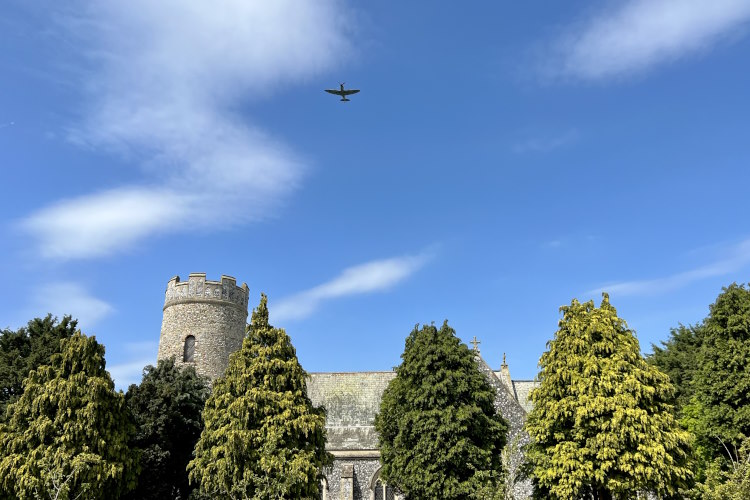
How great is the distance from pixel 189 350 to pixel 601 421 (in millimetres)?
23124

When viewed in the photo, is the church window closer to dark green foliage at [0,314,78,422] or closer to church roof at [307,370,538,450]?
church roof at [307,370,538,450]

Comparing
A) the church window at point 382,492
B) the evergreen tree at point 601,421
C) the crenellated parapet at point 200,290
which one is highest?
the crenellated parapet at point 200,290

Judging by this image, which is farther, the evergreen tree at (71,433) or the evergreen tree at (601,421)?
the evergreen tree at (601,421)

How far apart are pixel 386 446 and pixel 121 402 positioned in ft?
35.3

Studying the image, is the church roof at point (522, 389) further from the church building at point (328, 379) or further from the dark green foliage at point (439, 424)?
the dark green foliage at point (439, 424)

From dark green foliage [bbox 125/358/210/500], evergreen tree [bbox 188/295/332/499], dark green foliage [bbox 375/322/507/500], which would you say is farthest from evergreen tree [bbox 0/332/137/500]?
dark green foliage [bbox 375/322/507/500]

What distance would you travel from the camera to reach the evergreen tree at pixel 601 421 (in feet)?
66.2

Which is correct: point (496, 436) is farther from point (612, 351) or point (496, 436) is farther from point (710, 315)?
point (710, 315)

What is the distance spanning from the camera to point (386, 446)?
25625mm

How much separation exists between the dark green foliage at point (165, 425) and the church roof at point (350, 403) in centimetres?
836

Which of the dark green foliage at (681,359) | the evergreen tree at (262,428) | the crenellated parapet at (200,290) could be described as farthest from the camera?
the crenellated parapet at (200,290)

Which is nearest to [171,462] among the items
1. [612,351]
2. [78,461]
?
[78,461]

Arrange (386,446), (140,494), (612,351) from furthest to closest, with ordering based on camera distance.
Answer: (386,446) < (140,494) < (612,351)

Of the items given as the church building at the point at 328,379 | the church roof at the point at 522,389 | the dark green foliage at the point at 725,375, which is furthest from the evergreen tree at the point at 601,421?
the church roof at the point at 522,389
